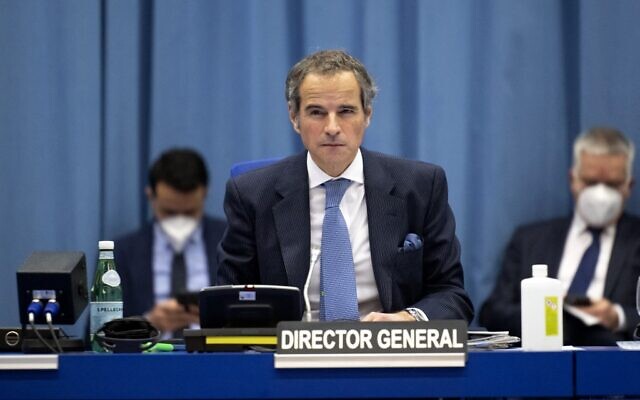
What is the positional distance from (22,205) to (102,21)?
875mm

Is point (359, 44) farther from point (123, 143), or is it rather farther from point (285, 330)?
point (285, 330)

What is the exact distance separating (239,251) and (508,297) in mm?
1801

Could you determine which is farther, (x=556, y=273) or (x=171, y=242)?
(x=171, y=242)

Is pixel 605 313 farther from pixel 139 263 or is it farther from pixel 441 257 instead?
pixel 139 263

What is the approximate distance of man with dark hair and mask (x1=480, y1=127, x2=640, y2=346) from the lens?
4633mm

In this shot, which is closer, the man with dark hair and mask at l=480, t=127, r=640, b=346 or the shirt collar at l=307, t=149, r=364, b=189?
the shirt collar at l=307, t=149, r=364, b=189

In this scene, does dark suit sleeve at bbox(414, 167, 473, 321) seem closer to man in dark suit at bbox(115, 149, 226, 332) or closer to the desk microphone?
the desk microphone

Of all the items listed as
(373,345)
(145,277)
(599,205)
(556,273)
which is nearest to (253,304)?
(373,345)

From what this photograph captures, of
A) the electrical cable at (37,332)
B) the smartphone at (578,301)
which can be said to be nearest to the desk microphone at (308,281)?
the electrical cable at (37,332)

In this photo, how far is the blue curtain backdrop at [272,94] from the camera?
487 cm

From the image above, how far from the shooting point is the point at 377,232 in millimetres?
3188

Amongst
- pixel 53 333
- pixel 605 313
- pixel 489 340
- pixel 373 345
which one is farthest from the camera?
pixel 605 313

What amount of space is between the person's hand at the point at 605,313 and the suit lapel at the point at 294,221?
5.84ft

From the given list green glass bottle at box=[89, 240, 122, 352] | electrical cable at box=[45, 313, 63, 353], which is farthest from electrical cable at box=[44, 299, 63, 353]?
green glass bottle at box=[89, 240, 122, 352]
